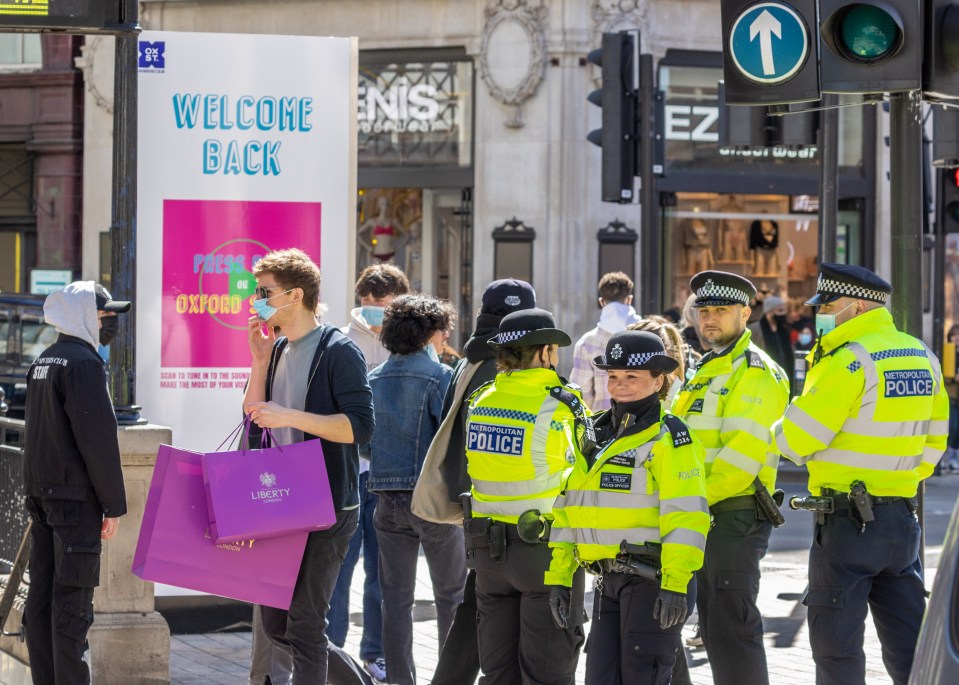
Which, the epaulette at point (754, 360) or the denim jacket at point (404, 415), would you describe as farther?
the denim jacket at point (404, 415)

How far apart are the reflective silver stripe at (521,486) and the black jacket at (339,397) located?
541 millimetres

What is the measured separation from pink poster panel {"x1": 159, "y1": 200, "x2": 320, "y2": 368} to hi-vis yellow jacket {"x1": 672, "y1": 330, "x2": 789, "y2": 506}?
9.43 ft

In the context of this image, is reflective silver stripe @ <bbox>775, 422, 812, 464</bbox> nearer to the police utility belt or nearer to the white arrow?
the police utility belt

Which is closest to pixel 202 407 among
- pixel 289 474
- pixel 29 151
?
pixel 289 474

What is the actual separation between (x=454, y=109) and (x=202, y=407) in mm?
11777

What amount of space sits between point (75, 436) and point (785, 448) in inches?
114

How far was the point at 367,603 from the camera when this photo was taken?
25.7 ft

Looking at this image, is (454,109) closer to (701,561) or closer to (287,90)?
(287,90)

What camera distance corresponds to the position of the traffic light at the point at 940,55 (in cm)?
629

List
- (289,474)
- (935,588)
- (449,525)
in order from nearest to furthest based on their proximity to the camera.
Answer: (935,588), (289,474), (449,525)

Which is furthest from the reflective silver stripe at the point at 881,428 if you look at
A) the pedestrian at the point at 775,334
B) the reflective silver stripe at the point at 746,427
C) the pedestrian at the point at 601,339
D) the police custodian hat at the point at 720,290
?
the pedestrian at the point at 775,334

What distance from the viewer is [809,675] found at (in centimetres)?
762

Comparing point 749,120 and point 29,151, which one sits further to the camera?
point 29,151

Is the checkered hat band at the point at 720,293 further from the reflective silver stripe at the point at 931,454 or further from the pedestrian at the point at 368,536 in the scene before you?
the pedestrian at the point at 368,536
